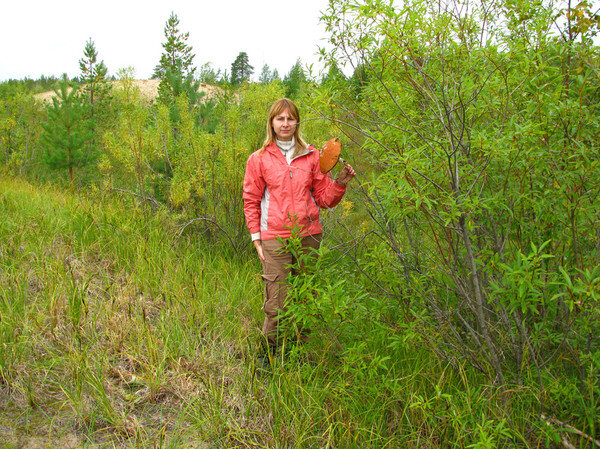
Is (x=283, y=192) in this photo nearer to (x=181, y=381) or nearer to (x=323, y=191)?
(x=323, y=191)

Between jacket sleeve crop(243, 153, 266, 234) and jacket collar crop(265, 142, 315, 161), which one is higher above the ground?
jacket collar crop(265, 142, 315, 161)

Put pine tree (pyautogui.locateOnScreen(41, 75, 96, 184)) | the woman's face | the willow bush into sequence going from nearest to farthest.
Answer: the willow bush
the woman's face
pine tree (pyautogui.locateOnScreen(41, 75, 96, 184))

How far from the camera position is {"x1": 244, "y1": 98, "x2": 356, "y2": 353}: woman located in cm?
280

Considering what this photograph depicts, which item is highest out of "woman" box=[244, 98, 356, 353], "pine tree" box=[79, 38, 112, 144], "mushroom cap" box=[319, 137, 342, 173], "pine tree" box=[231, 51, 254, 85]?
"pine tree" box=[231, 51, 254, 85]

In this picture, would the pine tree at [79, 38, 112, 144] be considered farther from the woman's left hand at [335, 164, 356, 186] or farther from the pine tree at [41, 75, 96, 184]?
the woman's left hand at [335, 164, 356, 186]

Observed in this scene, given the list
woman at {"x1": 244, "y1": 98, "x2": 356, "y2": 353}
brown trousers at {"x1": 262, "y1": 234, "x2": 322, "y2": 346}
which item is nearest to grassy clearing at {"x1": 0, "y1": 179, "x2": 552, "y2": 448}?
brown trousers at {"x1": 262, "y1": 234, "x2": 322, "y2": 346}

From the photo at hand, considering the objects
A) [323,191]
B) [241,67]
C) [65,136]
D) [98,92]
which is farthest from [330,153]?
[241,67]

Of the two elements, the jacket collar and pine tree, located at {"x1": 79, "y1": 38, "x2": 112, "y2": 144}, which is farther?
pine tree, located at {"x1": 79, "y1": 38, "x2": 112, "y2": 144}

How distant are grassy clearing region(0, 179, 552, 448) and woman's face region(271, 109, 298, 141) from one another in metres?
1.37

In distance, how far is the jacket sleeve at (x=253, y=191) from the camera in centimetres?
294

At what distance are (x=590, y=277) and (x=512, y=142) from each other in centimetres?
65

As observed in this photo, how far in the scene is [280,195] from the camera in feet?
9.25

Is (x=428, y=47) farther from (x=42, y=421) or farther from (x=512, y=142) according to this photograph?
(x=42, y=421)

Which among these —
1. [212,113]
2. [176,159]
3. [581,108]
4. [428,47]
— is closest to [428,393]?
[581,108]
